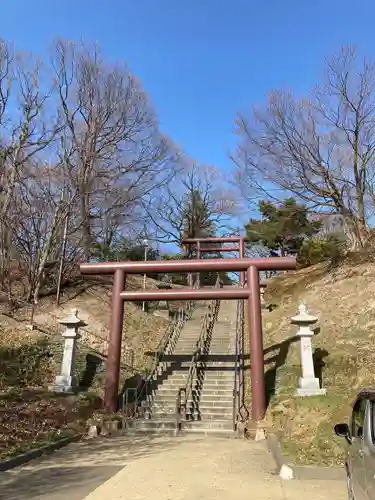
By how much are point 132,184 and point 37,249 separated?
9028 mm

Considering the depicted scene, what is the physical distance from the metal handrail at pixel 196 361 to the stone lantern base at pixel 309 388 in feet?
11.6

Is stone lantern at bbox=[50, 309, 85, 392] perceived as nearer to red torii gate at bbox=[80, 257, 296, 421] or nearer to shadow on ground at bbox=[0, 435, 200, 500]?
red torii gate at bbox=[80, 257, 296, 421]

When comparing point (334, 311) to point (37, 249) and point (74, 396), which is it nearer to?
point (74, 396)

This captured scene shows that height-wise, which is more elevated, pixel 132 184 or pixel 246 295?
pixel 132 184

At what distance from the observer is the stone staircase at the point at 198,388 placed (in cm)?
1248

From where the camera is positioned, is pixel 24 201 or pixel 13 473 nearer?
pixel 13 473

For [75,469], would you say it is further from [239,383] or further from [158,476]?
[239,383]

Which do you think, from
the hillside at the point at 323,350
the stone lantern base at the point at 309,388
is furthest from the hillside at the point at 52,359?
the stone lantern base at the point at 309,388

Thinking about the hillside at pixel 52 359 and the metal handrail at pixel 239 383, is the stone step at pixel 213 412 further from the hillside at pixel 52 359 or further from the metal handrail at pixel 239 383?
the hillside at pixel 52 359

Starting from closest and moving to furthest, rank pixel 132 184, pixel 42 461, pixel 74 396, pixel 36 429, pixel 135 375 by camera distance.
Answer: pixel 42 461 → pixel 36 429 → pixel 74 396 → pixel 135 375 → pixel 132 184

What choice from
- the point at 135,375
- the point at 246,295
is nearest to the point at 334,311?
the point at 246,295

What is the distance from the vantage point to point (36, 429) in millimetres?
10336

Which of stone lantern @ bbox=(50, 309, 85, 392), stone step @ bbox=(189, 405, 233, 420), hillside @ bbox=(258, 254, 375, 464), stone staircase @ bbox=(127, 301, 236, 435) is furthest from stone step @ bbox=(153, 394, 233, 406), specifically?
stone lantern @ bbox=(50, 309, 85, 392)

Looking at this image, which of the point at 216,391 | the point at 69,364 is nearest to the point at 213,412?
the point at 216,391
